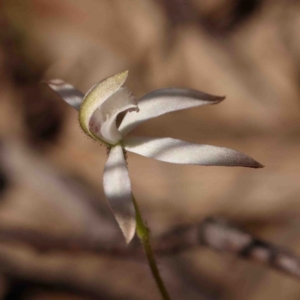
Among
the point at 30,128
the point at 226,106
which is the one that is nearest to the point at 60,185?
the point at 30,128

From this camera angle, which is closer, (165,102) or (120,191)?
Answer: (120,191)

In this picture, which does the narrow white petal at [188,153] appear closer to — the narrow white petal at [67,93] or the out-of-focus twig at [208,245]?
the narrow white petal at [67,93]

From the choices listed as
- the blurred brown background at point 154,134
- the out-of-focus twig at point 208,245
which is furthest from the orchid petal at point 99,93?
the blurred brown background at point 154,134

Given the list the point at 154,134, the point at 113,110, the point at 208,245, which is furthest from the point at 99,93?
the point at 154,134

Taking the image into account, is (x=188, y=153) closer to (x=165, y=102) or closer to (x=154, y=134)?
(x=165, y=102)

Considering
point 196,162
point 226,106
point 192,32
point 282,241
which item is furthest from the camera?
point 192,32

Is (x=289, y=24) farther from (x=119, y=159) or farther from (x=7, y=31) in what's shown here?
(x=119, y=159)
